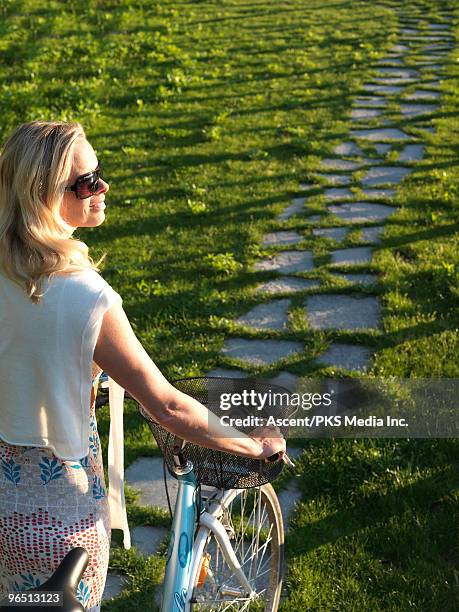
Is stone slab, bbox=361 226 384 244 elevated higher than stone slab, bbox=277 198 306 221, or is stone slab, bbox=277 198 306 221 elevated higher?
stone slab, bbox=361 226 384 244

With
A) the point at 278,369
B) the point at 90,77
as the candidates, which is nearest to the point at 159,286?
the point at 278,369

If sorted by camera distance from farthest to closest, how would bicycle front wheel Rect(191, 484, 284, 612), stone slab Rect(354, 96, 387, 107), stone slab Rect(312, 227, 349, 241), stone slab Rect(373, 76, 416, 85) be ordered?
stone slab Rect(373, 76, 416, 85)
stone slab Rect(354, 96, 387, 107)
stone slab Rect(312, 227, 349, 241)
bicycle front wheel Rect(191, 484, 284, 612)

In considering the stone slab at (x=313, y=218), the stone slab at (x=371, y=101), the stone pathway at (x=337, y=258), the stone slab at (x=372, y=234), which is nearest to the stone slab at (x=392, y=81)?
the stone pathway at (x=337, y=258)

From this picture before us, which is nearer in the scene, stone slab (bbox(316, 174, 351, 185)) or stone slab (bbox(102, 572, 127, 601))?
stone slab (bbox(102, 572, 127, 601))

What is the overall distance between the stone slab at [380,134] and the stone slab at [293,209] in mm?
2099

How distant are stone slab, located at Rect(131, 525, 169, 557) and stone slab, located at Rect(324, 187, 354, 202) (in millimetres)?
4440

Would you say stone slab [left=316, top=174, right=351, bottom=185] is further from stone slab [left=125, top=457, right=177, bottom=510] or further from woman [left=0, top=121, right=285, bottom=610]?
woman [left=0, top=121, right=285, bottom=610]

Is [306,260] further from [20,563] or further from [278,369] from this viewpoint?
[20,563]

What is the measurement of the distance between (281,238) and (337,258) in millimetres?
656

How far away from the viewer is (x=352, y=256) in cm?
619

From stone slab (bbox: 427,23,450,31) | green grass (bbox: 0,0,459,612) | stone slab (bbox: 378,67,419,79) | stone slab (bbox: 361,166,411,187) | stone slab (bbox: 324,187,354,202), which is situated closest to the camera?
green grass (bbox: 0,0,459,612)

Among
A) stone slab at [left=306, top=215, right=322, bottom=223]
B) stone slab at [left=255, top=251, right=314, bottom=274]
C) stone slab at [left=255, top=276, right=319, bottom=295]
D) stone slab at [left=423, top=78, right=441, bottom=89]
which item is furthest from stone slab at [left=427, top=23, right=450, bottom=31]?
stone slab at [left=255, top=276, right=319, bottom=295]

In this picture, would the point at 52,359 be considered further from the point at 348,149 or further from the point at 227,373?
the point at 348,149

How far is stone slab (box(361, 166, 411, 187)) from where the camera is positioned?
7.75 meters
